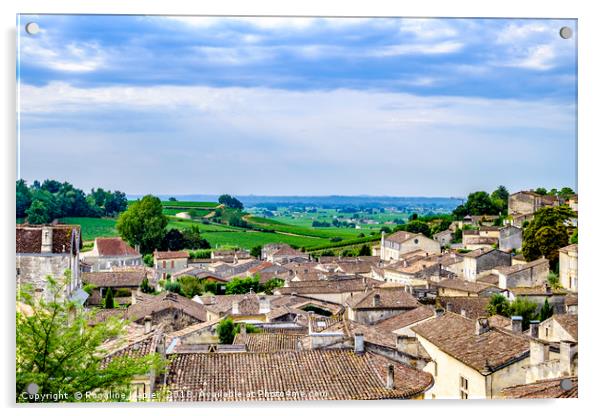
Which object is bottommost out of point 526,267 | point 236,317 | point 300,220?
point 236,317

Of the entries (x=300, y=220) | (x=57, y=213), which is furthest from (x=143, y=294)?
(x=57, y=213)

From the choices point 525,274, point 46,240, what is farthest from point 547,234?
point 46,240

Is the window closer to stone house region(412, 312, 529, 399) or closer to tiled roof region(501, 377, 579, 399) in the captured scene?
stone house region(412, 312, 529, 399)

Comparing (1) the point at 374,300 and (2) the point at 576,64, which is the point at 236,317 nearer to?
(1) the point at 374,300

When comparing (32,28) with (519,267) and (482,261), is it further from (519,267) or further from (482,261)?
(482,261)

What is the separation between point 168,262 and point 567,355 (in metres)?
8.96

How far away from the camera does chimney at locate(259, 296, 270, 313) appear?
16.1 m

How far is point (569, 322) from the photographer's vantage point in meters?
8.20

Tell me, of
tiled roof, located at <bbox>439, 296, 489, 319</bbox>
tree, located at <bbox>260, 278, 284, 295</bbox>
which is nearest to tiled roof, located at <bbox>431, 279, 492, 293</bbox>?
tiled roof, located at <bbox>439, 296, 489, 319</bbox>

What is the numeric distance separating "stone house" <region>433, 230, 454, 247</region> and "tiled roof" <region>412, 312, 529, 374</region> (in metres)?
8.11

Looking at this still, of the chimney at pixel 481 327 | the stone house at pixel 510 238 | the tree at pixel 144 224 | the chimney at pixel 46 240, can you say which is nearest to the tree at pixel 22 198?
the chimney at pixel 46 240

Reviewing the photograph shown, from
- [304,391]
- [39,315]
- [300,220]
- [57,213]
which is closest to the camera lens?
[39,315]

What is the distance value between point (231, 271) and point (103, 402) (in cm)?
1168

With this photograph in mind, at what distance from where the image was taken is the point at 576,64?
7781 mm
